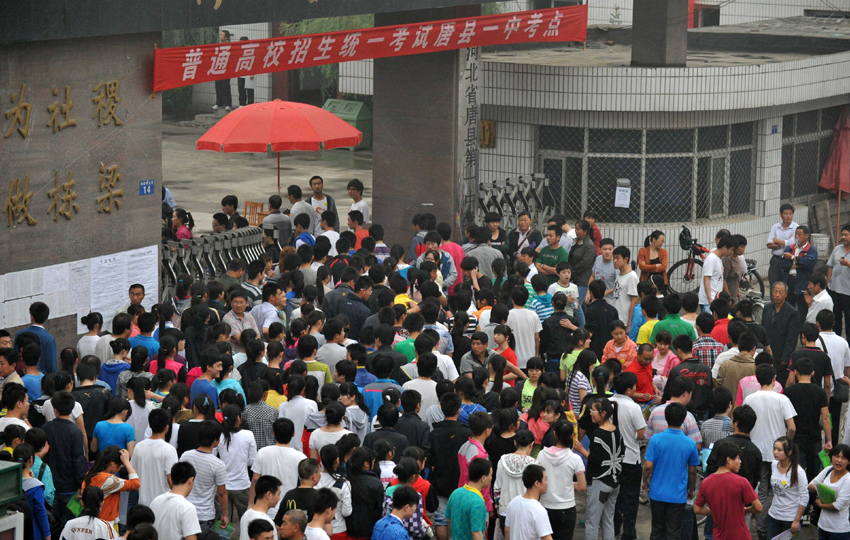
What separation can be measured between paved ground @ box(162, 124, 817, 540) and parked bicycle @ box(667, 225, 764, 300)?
773 cm

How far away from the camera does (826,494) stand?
7488mm

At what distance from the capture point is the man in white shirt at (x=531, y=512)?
6.76 m

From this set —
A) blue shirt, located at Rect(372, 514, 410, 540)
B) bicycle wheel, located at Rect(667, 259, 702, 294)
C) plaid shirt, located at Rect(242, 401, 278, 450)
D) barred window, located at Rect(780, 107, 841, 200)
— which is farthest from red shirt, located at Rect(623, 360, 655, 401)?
barred window, located at Rect(780, 107, 841, 200)

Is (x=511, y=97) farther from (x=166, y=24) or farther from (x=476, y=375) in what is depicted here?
(x=476, y=375)

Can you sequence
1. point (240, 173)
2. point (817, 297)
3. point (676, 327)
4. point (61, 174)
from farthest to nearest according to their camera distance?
point (240, 173)
point (817, 297)
point (61, 174)
point (676, 327)

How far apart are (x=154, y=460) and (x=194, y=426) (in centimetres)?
37

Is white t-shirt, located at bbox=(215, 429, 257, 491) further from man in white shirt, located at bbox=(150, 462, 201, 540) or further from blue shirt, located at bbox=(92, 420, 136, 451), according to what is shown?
man in white shirt, located at bbox=(150, 462, 201, 540)

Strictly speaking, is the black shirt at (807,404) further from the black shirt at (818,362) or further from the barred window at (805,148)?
the barred window at (805,148)

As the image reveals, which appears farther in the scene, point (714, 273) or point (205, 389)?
point (714, 273)

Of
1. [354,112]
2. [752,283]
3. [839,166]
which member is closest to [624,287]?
[752,283]

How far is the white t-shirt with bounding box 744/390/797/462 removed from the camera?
8.25m

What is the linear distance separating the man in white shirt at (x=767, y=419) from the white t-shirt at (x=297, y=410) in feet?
10.5

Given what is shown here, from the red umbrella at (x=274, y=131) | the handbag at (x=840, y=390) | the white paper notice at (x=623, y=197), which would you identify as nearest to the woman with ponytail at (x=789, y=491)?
the handbag at (x=840, y=390)

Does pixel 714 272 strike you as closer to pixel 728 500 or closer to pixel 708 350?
pixel 708 350
